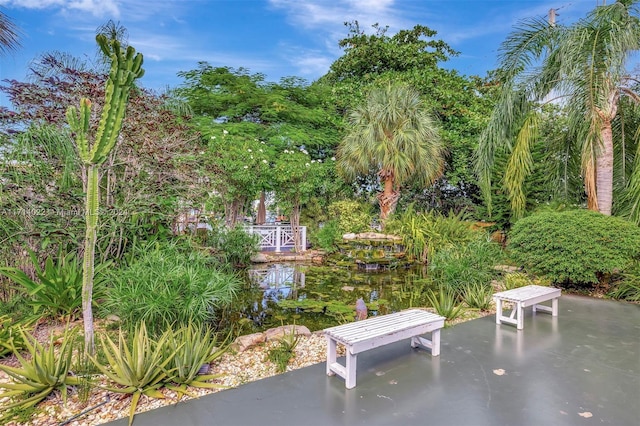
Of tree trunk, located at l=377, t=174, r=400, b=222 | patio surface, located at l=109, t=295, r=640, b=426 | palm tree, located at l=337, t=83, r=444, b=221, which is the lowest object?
patio surface, located at l=109, t=295, r=640, b=426

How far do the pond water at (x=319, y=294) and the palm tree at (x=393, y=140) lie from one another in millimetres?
3465

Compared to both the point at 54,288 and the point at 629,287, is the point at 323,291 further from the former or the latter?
the point at 629,287

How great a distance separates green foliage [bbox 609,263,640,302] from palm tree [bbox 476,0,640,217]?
1157 mm

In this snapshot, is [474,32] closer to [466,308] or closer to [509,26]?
[509,26]

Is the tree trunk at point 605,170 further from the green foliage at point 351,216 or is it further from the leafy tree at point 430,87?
the green foliage at point 351,216

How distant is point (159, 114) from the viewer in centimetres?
582

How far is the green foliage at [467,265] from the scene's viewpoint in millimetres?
6207

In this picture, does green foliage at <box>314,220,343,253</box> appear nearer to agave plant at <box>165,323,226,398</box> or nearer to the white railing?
the white railing

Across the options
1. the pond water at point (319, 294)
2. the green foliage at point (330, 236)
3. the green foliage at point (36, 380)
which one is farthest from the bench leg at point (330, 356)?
the green foliage at point (330, 236)

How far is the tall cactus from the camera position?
2660 mm

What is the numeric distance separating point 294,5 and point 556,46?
641cm

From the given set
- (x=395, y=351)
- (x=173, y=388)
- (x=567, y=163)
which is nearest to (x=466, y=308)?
(x=395, y=351)

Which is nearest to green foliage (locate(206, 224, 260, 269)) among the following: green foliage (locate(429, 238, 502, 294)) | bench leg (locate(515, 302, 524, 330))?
green foliage (locate(429, 238, 502, 294))

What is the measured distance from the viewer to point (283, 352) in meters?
3.25
